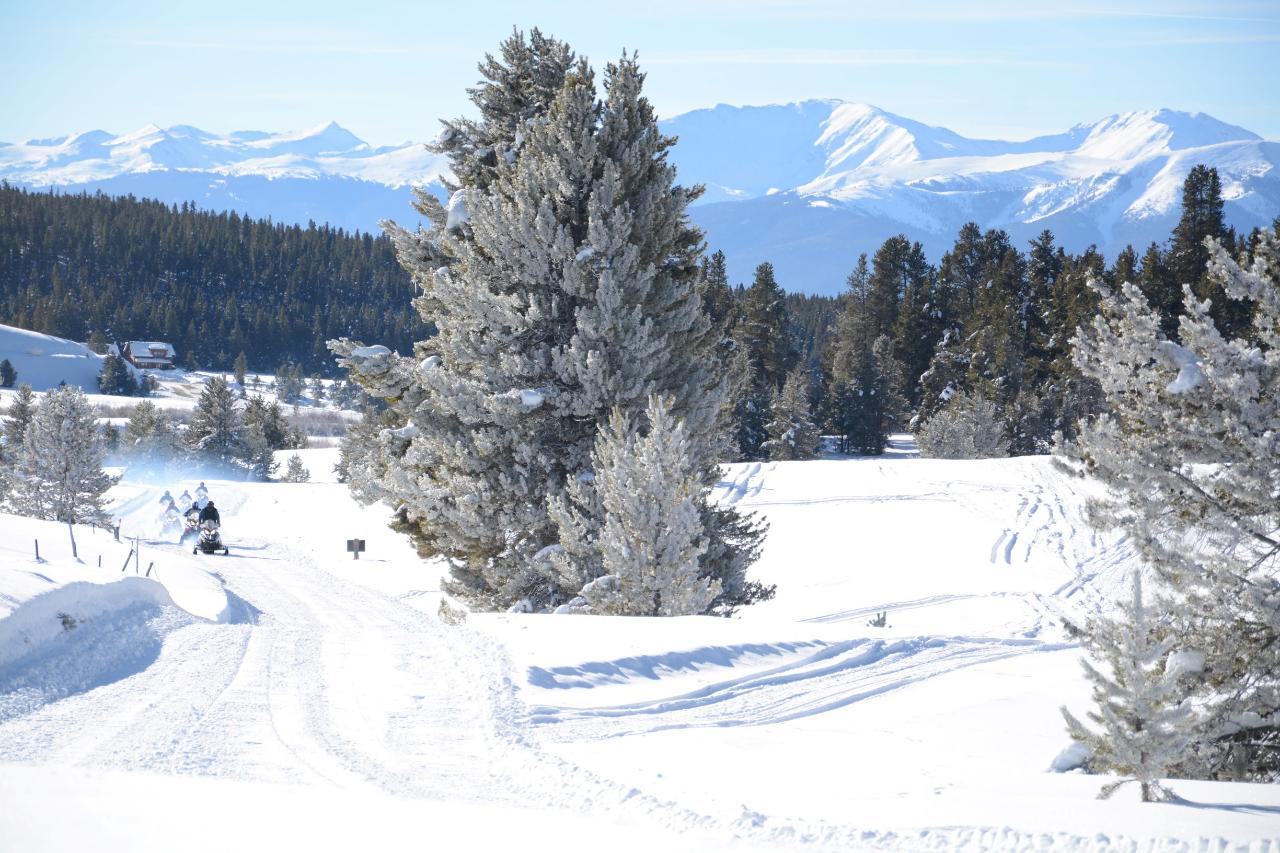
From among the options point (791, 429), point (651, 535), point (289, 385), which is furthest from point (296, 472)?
point (289, 385)

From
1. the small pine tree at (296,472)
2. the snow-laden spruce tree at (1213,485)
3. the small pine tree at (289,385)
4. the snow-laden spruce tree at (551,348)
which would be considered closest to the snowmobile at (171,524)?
the small pine tree at (296,472)

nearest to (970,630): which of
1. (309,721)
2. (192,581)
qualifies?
(192,581)

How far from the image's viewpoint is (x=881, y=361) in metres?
68.0

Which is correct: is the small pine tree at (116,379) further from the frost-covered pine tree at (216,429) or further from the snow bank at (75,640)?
the snow bank at (75,640)

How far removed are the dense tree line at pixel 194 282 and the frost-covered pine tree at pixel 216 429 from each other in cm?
7230

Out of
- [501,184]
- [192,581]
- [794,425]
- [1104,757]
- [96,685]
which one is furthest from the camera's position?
[794,425]

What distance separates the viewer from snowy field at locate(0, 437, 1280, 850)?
5582 mm

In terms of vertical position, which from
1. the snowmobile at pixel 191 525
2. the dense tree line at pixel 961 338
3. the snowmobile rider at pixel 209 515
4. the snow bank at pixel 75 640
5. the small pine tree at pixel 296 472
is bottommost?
the small pine tree at pixel 296 472

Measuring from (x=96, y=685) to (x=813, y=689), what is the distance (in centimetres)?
638

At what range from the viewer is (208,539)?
90.4 ft

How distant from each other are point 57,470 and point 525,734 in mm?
31673

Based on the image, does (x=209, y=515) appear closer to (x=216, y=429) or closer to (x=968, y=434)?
(x=968, y=434)

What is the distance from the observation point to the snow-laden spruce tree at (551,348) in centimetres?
1587

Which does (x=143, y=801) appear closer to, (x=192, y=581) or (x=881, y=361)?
(x=192, y=581)
